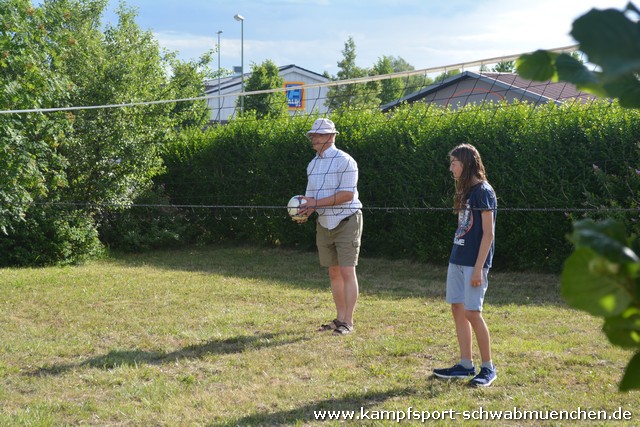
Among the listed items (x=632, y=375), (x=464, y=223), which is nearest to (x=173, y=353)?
(x=464, y=223)

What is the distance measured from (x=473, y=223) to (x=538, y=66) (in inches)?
167

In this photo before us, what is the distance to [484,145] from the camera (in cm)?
996

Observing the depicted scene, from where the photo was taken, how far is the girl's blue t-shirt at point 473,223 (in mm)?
4695

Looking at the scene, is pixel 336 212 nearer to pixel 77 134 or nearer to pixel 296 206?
pixel 296 206

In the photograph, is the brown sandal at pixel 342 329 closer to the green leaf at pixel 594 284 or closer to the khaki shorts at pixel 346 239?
the khaki shorts at pixel 346 239

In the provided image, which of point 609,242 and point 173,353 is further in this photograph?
point 173,353

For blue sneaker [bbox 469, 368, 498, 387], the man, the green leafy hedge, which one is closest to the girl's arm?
blue sneaker [bbox 469, 368, 498, 387]

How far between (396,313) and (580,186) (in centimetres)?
349

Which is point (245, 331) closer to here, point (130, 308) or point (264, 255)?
point (130, 308)

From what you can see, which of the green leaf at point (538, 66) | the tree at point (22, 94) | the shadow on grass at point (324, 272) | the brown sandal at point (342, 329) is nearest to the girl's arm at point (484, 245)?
the brown sandal at point (342, 329)

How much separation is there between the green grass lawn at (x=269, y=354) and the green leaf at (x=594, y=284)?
3738mm

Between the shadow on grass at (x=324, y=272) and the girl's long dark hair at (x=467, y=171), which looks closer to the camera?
the girl's long dark hair at (x=467, y=171)

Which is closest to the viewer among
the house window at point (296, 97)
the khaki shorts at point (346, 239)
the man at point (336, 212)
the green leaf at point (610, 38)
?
the green leaf at point (610, 38)

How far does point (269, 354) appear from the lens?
577cm
